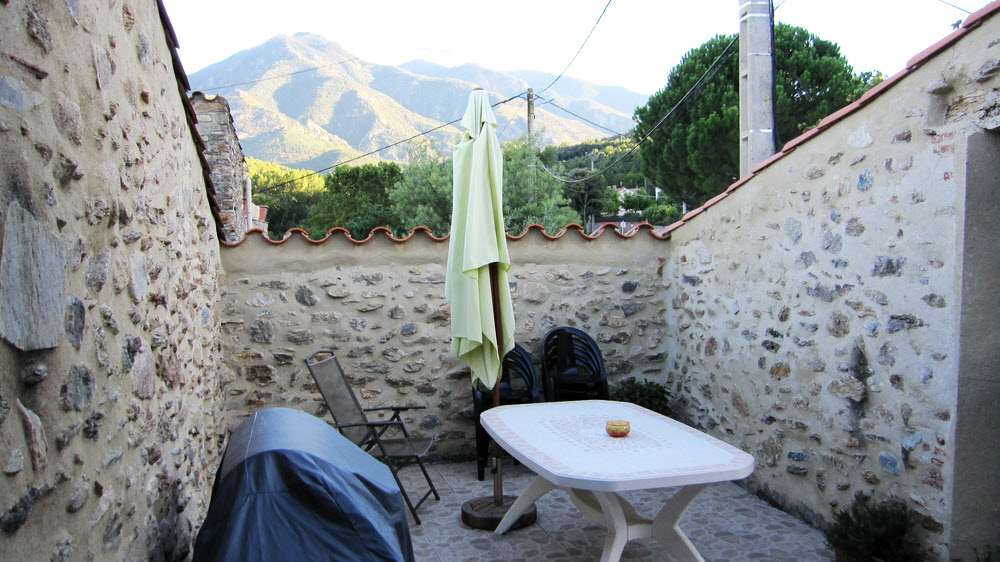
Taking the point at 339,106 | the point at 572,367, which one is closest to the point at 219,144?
the point at 572,367

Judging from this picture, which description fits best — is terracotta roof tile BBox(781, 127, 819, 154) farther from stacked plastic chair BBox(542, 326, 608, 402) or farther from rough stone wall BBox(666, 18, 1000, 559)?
stacked plastic chair BBox(542, 326, 608, 402)

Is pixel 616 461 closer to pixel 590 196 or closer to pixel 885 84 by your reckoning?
pixel 885 84

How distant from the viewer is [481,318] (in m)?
3.63

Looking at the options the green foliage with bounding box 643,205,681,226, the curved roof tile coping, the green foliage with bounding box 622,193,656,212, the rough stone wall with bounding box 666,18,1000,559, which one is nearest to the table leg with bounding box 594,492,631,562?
the rough stone wall with bounding box 666,18,1000,559

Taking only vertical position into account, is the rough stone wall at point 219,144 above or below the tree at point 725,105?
below

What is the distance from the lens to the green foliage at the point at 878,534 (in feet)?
9.33

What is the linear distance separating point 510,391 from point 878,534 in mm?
2399

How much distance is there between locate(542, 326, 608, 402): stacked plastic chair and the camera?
15.6 ft

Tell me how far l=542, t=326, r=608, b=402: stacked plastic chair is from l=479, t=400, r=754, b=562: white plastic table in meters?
1.09

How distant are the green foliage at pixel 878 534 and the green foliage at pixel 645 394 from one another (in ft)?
6.32

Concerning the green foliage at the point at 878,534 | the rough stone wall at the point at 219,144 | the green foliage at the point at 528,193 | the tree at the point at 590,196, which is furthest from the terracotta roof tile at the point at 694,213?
the tree at the point at 590,196

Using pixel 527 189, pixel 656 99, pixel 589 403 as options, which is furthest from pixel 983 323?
pixel 656 99

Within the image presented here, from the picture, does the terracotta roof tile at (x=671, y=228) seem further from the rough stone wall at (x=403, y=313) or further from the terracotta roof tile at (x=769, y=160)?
the terracotta roof tile at (x=769, y=160)

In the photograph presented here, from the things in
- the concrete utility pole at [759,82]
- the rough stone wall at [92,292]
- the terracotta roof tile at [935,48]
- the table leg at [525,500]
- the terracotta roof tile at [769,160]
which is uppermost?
the concrete utility pole at [759,82]
